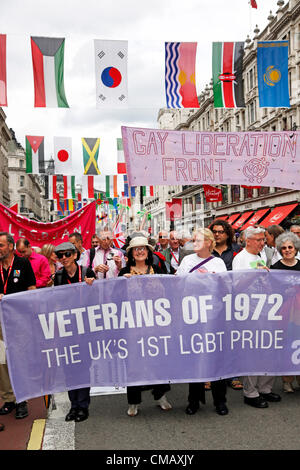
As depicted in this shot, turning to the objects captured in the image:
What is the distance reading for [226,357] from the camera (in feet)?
15.5

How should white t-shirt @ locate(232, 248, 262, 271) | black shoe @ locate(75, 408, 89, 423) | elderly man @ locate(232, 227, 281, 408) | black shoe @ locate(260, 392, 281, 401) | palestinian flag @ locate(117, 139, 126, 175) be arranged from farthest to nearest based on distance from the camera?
1. palestinian flag @ locate(117, 139, 126, 175)
2. white t-shirt @ locate(232, 248, 262, 271)
3. black shoe @ locate(260, 392, 281, 401)
4. elderly man @ locate(232, 227, 281, 408)
5. black shoe @ locate(75, 408, 89, 423)

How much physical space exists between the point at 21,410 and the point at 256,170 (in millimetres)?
4597

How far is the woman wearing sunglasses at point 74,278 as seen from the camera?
462 cm

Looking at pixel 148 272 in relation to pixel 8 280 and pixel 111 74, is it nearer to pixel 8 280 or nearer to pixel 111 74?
pixel 8 280

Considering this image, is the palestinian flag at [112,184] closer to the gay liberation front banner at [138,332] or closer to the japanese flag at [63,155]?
the japanese flag at [63,155]

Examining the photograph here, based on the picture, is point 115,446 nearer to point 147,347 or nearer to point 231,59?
point 147,347

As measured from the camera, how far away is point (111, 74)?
36.4ft

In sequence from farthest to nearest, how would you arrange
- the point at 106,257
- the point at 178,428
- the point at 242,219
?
the point at 242,219
the point at 106,257
the point at 178,428

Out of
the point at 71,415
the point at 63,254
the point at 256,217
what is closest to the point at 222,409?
the point at 71,415

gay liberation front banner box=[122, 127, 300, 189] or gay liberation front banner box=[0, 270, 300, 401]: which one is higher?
gay liberation front banner box=[122, 127, 300, 189]

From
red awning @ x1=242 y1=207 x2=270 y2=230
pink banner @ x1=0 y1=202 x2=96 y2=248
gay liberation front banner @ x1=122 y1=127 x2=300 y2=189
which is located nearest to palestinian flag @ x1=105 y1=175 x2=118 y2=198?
red awning @ x1=242 y1=207 x2=270 y2=230

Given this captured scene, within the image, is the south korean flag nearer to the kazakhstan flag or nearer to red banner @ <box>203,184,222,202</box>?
the kazakhstan flag

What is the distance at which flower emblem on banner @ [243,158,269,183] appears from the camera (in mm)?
6797

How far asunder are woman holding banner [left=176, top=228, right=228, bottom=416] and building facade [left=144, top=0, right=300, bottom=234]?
40.2 feet
